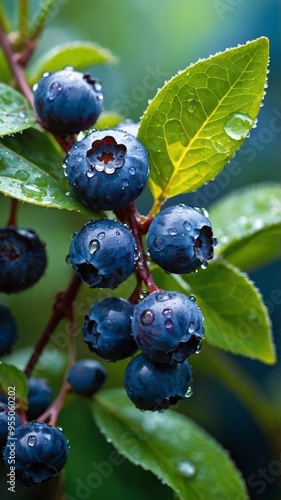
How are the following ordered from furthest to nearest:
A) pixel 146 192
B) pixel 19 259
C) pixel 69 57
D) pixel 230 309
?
pixel 146 192
pixel 69 57
pixel 230 309
pixel 19 259

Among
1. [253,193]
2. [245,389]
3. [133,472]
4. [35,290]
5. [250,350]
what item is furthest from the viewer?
[35,290]

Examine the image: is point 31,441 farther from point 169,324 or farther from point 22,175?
point 22,175

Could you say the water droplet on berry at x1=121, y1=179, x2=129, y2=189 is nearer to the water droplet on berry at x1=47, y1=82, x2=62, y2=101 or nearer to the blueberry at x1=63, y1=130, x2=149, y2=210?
the blueberry at x1=63, y1=130, x2=149, y2=210

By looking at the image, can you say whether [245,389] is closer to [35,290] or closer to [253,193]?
[253,193]

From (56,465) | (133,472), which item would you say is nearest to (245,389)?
(133,472)

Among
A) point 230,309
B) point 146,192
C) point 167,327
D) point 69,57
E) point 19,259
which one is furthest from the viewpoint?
point 146,192

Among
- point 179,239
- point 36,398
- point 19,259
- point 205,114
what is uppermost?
point 205,114

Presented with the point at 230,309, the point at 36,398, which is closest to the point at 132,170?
the point at 230,309
